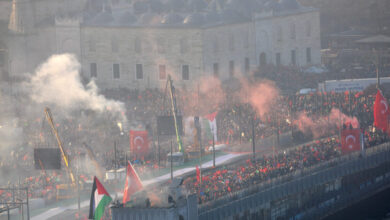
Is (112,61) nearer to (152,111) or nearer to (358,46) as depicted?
(152,111)

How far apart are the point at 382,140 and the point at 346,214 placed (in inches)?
267

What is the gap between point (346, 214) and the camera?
50812 mm

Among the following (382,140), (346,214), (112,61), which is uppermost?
(112,61)

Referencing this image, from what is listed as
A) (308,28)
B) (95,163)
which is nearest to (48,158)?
(95,163)

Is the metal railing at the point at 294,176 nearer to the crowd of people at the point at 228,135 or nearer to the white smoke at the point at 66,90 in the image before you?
the crowd of people at the point at 228,135

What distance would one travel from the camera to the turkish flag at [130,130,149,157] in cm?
5684

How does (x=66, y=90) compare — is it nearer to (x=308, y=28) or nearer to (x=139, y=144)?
(x=139, y=144)

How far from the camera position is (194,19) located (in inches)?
3211

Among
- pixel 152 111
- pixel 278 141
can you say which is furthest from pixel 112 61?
pixel 278 141

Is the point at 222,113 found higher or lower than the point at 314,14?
lower

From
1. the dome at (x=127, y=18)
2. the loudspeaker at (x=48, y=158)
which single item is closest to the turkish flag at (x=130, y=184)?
the loudspeaker at (x=48, y=158)

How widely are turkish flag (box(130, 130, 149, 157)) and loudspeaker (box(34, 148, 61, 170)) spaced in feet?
26.9

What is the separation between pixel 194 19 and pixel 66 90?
1521 cm

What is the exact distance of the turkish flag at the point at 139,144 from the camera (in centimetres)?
5684
